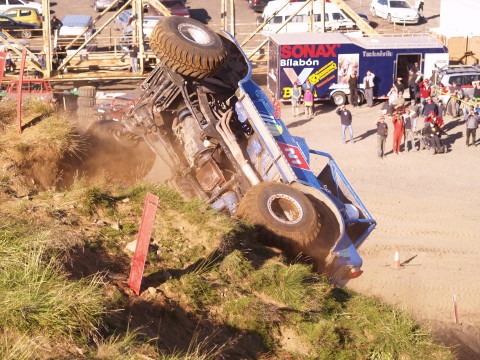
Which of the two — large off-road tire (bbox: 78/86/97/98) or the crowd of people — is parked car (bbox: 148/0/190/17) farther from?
large off-road tire (bbox: 78/86/97/98)

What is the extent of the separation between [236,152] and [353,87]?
46.1 ft

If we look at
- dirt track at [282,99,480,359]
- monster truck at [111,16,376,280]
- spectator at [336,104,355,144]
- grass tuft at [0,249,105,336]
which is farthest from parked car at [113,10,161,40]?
grass tuft at [0,249,105,336]

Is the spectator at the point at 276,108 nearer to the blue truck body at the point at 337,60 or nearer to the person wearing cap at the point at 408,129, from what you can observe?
the blue truck body at the point at 337,60

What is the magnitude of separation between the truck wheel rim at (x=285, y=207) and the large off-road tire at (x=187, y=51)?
357cm

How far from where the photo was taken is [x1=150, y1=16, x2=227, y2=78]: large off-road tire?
40.6ft

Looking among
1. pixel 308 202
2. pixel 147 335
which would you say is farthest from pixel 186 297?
pixel 308 202

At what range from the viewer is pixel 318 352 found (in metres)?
6.62

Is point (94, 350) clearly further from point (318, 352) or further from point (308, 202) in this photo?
point (308, 202)

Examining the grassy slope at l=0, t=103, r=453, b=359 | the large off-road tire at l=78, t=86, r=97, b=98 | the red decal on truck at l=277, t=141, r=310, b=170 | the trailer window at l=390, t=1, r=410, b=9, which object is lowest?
the trailer window at l=390, t=1, r=410, b=9

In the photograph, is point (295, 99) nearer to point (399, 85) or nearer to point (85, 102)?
point (399, 85)

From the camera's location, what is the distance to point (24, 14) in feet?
115

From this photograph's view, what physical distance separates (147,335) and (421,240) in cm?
949

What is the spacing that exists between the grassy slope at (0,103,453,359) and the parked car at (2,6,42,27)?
1091 inches

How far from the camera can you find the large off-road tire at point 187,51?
12375mm
